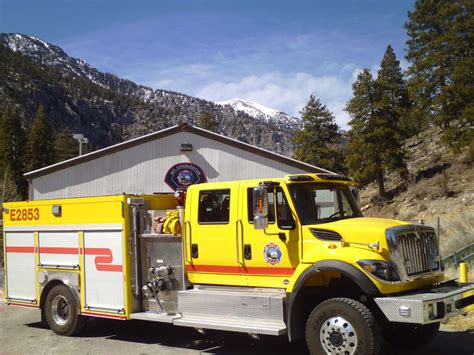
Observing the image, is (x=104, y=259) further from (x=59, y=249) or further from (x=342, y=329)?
(x=342, y=329)

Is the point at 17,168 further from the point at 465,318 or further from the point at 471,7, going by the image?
the point at 465,318

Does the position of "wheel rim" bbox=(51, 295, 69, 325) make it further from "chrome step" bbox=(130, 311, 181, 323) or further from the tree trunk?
the tree trunk

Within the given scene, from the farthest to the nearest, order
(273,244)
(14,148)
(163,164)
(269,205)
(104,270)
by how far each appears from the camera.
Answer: (14,148), (163,164), (104,270), (269,205), (273,244)

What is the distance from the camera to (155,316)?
8.35 meters

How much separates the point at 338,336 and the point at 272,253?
4.78ft

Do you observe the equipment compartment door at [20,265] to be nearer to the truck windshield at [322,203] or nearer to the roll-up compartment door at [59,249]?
the roll-up compartment door at [59,249]

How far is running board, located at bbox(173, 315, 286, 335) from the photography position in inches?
277

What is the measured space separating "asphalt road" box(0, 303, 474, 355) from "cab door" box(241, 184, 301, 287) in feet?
4.26

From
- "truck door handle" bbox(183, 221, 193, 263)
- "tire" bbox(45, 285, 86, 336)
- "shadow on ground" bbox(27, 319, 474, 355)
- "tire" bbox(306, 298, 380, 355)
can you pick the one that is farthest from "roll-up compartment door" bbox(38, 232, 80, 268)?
"tire" bbox(306, 298, 380, 355)

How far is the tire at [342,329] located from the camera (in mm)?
6379

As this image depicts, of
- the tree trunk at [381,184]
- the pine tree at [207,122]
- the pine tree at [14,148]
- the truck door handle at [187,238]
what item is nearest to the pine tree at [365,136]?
the tree trunk at [381,184]

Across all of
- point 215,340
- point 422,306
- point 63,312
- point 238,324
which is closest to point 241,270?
point 238,324

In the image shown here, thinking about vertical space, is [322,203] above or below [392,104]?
below

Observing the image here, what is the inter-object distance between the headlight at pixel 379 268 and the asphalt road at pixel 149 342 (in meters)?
1.52
